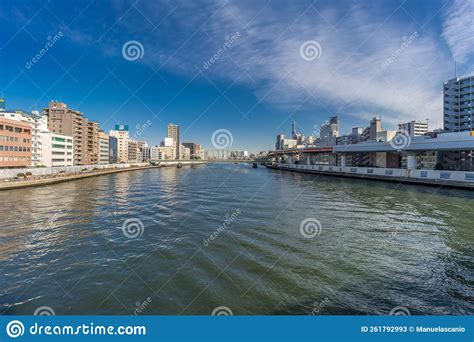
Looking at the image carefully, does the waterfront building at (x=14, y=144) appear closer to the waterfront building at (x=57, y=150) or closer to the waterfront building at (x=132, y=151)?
the waterfront building at (x=57, y=150)

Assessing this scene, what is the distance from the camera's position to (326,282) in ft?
17.2

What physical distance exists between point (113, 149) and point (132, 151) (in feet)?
64.4

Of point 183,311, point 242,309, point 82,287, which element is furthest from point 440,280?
point 82,287

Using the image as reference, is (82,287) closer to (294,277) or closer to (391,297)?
(294,277)

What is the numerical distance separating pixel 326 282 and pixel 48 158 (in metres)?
63.2

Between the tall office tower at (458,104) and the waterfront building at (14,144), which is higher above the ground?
the tall office tower at (458,104)

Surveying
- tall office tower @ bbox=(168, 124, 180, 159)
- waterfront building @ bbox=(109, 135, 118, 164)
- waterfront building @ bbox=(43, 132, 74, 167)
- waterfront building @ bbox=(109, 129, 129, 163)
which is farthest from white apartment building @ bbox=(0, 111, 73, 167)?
tall office tower @ bbox=(168, 124, 180, 159)

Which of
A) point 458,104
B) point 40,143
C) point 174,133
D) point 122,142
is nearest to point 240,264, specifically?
point 40,143

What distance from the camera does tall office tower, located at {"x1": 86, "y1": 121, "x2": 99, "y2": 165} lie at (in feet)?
237

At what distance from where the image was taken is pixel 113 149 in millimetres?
103875

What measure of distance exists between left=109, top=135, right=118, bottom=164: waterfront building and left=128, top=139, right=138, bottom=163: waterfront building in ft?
42.5

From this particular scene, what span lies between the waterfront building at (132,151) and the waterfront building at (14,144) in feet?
268

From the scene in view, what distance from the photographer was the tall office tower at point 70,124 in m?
63.3

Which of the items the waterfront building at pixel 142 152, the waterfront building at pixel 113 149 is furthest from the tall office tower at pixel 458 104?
the waterfront building at pixel 142 152
